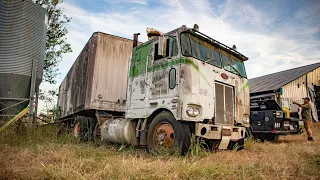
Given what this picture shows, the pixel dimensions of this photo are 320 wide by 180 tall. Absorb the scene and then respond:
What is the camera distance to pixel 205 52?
5.38 m

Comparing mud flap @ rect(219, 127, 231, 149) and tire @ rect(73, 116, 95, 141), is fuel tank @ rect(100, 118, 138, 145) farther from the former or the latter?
mud flap @ rect(219, 127, 231, 149)

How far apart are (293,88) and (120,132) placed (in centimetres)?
1503

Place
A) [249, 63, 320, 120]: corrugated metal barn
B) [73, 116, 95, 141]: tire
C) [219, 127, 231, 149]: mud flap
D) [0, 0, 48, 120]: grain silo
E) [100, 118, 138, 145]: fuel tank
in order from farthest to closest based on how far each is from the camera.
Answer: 1. [249, 63, 320, 120]: corrugated metal barn
2. [0, 0, 48, 120]: grain silo
3. [73, 116, 95, 141]: tire
4. [100, 118, 138, 145]: fuel tank
5. [219, 127, 231, 149]: mud flap

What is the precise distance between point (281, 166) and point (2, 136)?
269 inches

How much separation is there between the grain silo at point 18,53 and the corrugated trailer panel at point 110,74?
2649 millimetres

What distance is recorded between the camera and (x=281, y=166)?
11.9ft

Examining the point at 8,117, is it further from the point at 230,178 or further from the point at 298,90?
the point at 298,90

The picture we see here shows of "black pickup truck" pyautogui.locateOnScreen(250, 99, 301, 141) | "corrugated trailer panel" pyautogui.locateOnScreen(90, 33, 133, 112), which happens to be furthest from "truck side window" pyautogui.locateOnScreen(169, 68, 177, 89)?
"black pickup truck" pyautogui.locateOnScreen(250, 99, 301, 141)

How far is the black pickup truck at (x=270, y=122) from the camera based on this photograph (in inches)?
324

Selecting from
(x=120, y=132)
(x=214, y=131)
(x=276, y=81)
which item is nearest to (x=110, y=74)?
(x=120, y=132)

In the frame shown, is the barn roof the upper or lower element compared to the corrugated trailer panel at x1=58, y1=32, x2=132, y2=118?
upper

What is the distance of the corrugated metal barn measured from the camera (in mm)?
14406

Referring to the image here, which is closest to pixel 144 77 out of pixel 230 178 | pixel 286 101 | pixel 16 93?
pixel 230 178

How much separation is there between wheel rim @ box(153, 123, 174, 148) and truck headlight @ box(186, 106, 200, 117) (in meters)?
0.54
